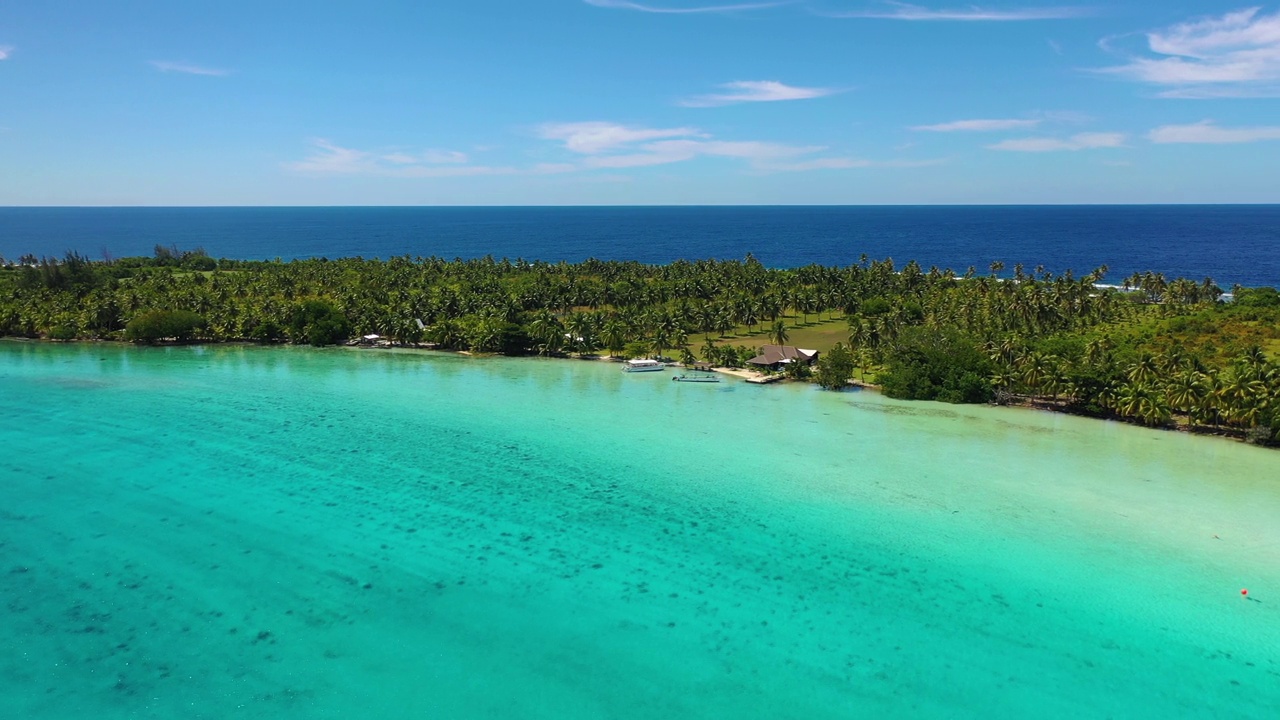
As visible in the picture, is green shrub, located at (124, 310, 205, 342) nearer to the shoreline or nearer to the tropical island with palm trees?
the tropical island with palm trees

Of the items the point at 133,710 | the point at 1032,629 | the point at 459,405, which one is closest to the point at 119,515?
the point at 133,710

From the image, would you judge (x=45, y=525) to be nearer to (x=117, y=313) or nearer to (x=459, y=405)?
(x=459, y=405)

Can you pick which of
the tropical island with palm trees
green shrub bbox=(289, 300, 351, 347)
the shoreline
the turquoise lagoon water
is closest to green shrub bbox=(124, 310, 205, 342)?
the tropical island with palm trees

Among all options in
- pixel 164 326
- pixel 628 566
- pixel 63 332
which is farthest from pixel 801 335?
pixel 63 332

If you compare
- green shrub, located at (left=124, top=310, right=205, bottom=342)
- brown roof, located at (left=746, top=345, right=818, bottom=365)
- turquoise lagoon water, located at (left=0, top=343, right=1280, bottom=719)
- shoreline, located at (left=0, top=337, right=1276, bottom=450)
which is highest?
green shrub, located at (left=124, top=310, right=205, bottom=342)

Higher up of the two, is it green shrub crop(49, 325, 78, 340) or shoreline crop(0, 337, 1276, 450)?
green shrub crop(49, 325, 78, 340)

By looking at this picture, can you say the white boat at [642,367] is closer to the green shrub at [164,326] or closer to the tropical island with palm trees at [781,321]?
the tropical island with palm trees at [781,321]

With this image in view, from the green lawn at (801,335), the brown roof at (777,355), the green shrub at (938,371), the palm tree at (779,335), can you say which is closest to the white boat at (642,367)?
the brown roof at (777,355)
